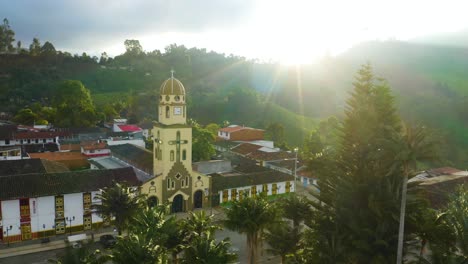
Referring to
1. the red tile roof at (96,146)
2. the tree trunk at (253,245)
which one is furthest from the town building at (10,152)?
the tree trunk at (253,245)

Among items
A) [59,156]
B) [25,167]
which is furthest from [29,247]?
[59,156]

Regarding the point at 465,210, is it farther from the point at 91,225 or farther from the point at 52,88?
the point at 52,88

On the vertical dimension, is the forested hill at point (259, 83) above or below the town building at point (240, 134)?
above

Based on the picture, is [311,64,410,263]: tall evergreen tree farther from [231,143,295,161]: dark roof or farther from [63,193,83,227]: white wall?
[231,143,295,161]: dark roof

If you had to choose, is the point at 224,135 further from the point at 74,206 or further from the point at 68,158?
the point at 74,206

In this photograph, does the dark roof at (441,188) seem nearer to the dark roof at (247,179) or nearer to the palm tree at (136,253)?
the dark roof at (247,179)

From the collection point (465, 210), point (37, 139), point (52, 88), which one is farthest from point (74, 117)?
point (465, 210)
